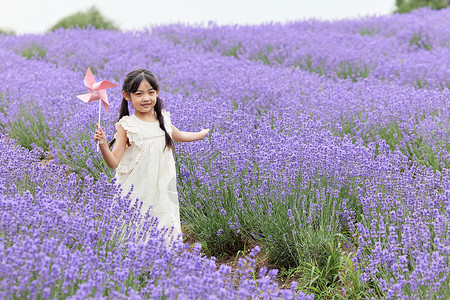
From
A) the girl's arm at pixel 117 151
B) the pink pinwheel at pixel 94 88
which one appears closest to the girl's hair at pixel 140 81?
the pink pinwheel at pixel 94 88

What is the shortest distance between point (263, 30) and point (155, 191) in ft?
25.3

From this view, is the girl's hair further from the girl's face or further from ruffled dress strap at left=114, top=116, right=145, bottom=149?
ruffled dress strap at left=114, top=116, right=145, bottom=149

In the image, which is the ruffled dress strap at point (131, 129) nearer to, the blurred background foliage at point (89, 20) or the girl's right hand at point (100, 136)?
the girl's right hand at point (100, 136)

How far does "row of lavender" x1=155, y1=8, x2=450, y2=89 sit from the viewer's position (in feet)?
23.7

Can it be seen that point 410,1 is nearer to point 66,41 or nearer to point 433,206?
point 66,41

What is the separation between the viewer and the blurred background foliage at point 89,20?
16.1 metres

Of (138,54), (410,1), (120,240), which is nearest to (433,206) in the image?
(120,240)

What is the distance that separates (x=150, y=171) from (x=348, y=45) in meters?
6.98

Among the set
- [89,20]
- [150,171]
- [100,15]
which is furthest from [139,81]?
[100,15]

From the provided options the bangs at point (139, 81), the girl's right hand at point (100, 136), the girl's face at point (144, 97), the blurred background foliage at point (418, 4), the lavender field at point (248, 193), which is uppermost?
the blurred background foliage at point (418, 4)

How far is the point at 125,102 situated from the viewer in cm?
327

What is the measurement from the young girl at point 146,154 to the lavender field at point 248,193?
130 mm

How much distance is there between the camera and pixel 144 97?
10.0ft

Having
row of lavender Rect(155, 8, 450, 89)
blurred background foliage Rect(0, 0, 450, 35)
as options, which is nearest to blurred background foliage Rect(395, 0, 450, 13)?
blurred background foliage Rect(0, 0, 450, 35)
